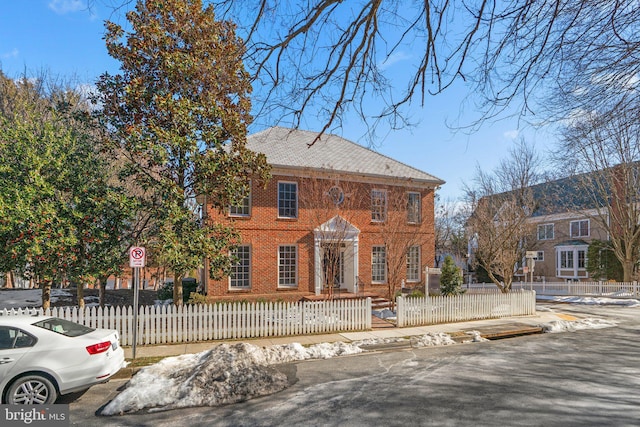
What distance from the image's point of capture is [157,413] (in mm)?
5555

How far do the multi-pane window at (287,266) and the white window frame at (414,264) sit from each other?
251 inches

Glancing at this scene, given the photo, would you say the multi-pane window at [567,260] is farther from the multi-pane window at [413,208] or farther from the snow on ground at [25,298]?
the snow on ground at [25,298]

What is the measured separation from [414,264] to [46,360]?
17.4 metres

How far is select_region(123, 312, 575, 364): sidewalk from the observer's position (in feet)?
31.1

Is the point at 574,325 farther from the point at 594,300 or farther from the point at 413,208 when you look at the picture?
the point at 594,300

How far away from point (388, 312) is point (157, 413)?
34.4ft

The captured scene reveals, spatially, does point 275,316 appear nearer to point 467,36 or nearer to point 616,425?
point 616,425

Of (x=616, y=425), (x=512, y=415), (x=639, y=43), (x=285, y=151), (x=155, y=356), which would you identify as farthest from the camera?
(x=285, y=151)

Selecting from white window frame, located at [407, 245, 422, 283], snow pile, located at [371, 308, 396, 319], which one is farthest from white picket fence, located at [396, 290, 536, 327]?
white window frame, located at [407, 245, 422, 283]

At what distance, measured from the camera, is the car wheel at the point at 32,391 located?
214 inches

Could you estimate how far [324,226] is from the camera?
15188 mm

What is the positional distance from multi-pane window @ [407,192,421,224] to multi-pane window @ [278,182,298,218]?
20.6ft

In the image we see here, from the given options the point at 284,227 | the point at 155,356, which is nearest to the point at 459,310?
the point at 284,227

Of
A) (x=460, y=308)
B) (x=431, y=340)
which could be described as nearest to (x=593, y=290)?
(x=460, y=308)
